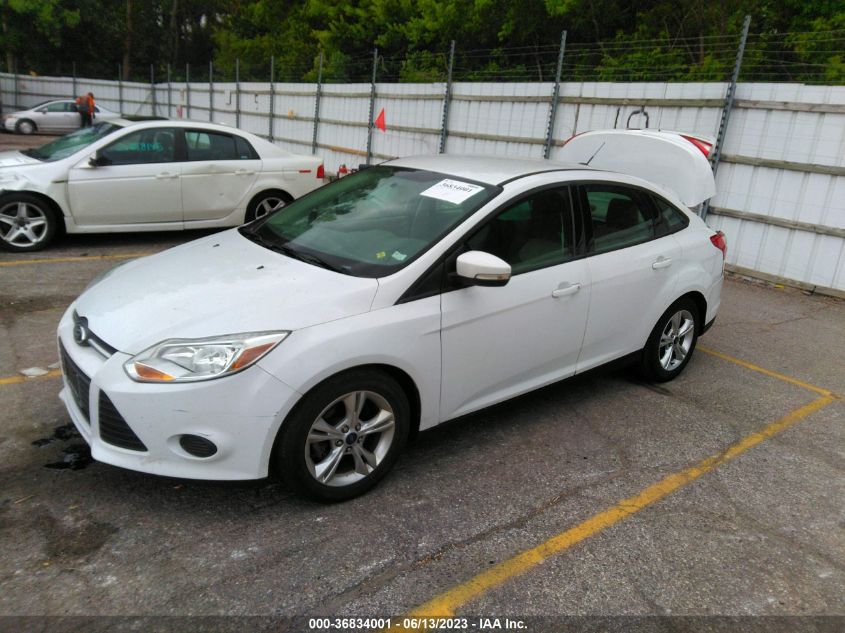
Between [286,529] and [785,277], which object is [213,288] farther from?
[785,277]

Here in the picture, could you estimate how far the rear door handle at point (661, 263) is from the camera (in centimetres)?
434

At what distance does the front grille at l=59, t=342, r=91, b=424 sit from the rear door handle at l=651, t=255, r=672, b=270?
3.39 metres

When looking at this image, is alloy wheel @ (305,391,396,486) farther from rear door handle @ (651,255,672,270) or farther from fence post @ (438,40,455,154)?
fence post @ (438,40,455,154)

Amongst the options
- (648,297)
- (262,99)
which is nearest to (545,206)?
(648,297)

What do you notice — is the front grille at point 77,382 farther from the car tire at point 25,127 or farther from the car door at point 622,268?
the car tire at point 25,127

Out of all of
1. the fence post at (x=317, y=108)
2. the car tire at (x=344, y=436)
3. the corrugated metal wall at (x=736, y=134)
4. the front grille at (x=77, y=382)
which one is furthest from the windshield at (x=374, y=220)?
the fence post at (x=317, y=108)

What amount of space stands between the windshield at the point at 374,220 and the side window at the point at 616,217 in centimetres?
81

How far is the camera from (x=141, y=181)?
7.78 m

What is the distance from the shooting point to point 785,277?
796 cm

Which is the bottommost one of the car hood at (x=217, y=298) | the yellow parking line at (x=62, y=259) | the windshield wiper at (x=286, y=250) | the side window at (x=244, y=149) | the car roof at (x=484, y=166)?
the yellow parking line at (x=62, y=259)

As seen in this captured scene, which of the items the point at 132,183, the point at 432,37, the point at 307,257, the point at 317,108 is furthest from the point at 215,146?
the point at 432,37

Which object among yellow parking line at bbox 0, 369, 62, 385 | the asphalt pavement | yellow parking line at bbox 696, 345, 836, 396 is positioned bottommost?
yellow parking line at bbox 0, 369, 62, 385

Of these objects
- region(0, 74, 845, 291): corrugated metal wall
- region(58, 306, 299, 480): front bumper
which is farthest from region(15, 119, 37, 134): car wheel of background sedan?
region(58, 306, 299, 480): front bumper

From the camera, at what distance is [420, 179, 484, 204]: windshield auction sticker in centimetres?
364
